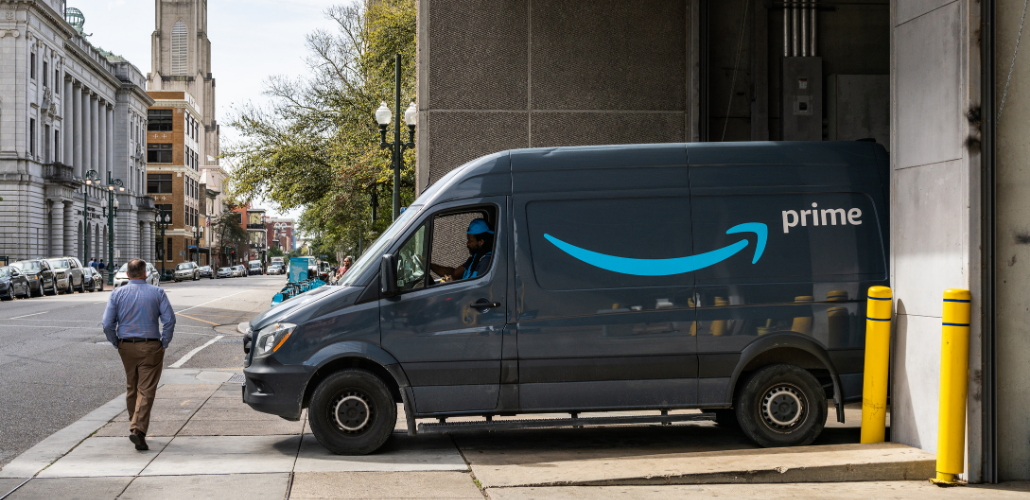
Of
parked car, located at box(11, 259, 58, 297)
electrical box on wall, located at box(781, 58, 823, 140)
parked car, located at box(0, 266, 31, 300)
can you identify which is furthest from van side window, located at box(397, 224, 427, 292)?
parked car, located at box(11, 259, 58, 297)

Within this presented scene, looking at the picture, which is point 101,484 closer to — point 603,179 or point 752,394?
point 603,179

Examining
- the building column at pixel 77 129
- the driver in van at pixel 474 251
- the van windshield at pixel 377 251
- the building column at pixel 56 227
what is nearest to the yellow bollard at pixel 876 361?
the driver in van at pixel 474 251

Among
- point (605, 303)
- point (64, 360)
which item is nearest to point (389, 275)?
point (605, 303)

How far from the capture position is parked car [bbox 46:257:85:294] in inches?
1587

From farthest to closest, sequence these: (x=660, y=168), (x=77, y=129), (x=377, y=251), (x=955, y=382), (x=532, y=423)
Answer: (x=77, y=129)
(x=660, y=168)
(x=377, y=251)
(x=532, y=423)
(x=955, y=382)

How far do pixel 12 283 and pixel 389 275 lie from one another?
3177 centimetres

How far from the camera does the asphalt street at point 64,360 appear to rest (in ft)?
29.9

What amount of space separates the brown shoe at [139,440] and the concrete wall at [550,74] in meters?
6.96

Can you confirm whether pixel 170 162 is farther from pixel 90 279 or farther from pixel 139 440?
pixel 139 440

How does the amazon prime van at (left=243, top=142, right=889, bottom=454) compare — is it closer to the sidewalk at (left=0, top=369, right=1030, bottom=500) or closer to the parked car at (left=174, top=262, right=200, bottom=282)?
the sidewalk at (left=0, top=369, right=1030, bottom=500)

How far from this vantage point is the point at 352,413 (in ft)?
24.3

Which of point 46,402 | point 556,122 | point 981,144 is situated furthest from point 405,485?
point 556,122

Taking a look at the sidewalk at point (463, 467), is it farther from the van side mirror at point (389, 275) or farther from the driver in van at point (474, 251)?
the driver in van at point (474, 251)

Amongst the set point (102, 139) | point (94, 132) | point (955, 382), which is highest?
point (94, 132)
